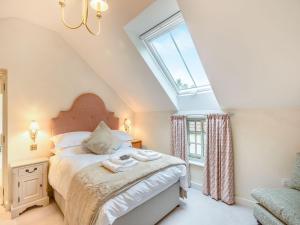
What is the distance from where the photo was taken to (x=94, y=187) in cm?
176

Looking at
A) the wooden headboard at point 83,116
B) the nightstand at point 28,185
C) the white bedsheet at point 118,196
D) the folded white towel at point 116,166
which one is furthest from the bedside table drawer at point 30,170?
the folded white towel at point 116,166

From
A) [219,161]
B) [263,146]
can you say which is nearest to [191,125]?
[219,161]

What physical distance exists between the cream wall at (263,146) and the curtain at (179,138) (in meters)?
0.93

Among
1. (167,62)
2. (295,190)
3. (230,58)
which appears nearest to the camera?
(295,190)

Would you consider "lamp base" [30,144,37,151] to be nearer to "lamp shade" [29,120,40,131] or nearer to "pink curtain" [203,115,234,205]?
"lamp shade" [29,120,40,131]

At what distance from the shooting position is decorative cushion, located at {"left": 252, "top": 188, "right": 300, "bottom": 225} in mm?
1625

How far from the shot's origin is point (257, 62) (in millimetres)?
2051

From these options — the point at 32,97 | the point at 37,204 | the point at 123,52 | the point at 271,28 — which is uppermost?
the point at 123,52

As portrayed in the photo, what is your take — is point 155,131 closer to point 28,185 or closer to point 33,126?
point 33,126

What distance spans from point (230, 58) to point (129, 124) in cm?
296

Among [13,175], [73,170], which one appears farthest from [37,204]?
[73,170]

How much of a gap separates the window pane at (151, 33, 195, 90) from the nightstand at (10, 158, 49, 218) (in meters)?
2.69

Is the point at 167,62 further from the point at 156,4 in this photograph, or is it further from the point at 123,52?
the point at 156,4

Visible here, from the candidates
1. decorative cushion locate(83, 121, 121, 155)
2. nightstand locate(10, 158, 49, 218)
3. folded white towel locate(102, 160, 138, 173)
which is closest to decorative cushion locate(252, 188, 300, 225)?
folded white towel locate(102, 160, 138, 173)
